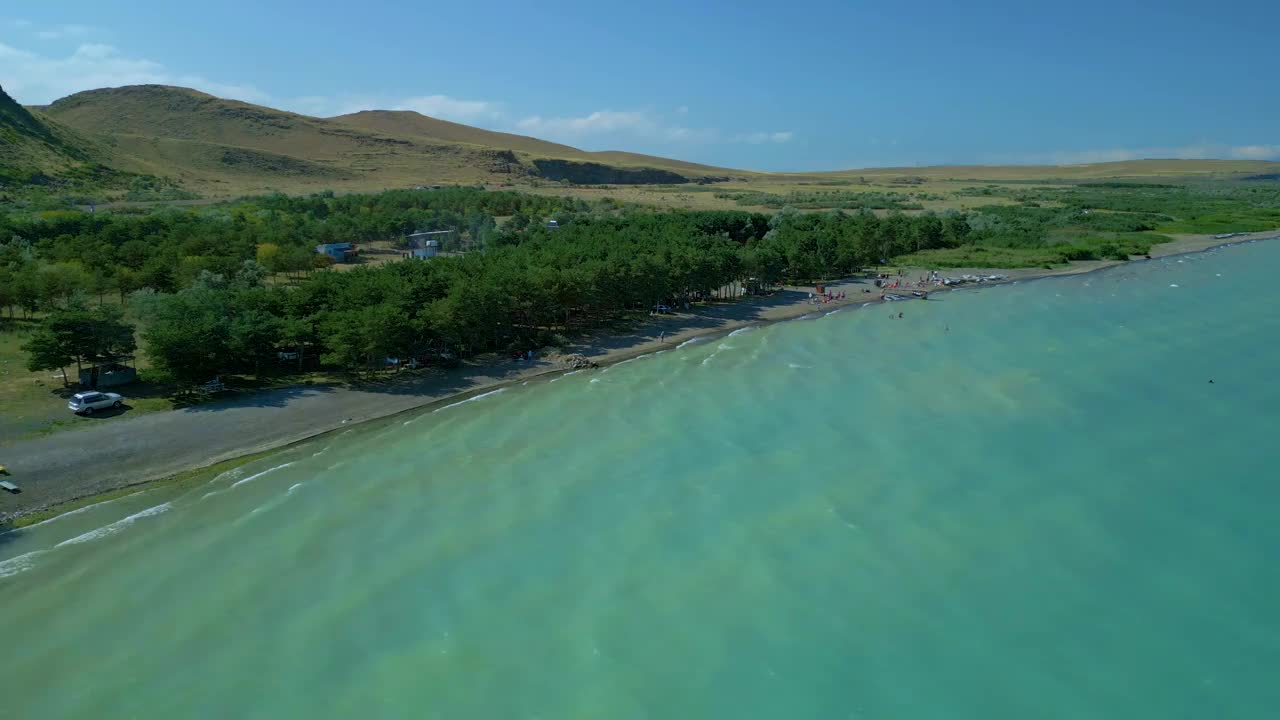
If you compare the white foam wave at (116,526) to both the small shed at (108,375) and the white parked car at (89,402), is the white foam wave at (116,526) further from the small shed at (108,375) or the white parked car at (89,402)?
the small shed at (108,375)

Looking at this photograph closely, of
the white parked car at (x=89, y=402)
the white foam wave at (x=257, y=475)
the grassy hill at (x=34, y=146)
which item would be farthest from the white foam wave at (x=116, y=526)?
the grassy hill at (x=34, y=146)

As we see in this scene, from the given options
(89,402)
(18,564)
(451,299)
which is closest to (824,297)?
(451,299)

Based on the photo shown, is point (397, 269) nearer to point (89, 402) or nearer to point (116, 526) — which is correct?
point (89, 402)

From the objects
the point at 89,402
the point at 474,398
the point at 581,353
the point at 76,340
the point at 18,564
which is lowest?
the point at 18,564

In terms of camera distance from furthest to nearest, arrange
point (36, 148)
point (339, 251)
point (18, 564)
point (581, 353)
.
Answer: point (36, 148) < point (339, 251) < point (581, 353) < point (18, 564)

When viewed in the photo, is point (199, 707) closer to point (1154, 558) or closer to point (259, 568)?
point (259, 568)

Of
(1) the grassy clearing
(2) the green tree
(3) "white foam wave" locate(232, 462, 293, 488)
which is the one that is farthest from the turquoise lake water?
(2) the green tree
